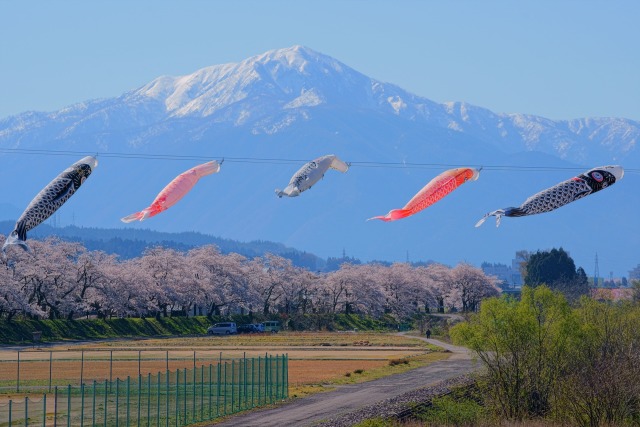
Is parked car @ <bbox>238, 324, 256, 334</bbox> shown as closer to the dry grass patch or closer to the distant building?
the dry grass patch

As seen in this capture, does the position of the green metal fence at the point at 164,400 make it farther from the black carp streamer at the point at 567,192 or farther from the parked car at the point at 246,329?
the parked car at the point at 246,329

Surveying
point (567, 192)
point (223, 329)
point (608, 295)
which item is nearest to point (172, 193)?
point (567, 192)

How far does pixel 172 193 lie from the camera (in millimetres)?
25234

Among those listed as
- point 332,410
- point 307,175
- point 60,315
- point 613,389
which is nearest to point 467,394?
point 332,410

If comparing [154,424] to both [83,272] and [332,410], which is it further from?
[83,272]

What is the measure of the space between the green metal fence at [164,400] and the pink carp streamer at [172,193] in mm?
13512

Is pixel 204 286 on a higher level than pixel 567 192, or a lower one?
higher

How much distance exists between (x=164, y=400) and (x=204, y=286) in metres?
87.7

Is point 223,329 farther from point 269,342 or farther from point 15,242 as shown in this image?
point 15,242

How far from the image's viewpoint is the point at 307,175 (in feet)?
80.4

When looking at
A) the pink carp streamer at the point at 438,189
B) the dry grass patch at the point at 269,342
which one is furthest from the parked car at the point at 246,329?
the pink carp streamer at the point at 438,189

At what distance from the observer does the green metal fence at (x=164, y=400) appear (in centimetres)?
3969

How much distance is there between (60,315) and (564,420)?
82556 millimetres

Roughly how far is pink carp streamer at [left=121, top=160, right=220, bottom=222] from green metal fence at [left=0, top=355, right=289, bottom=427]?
1351 centimetres
